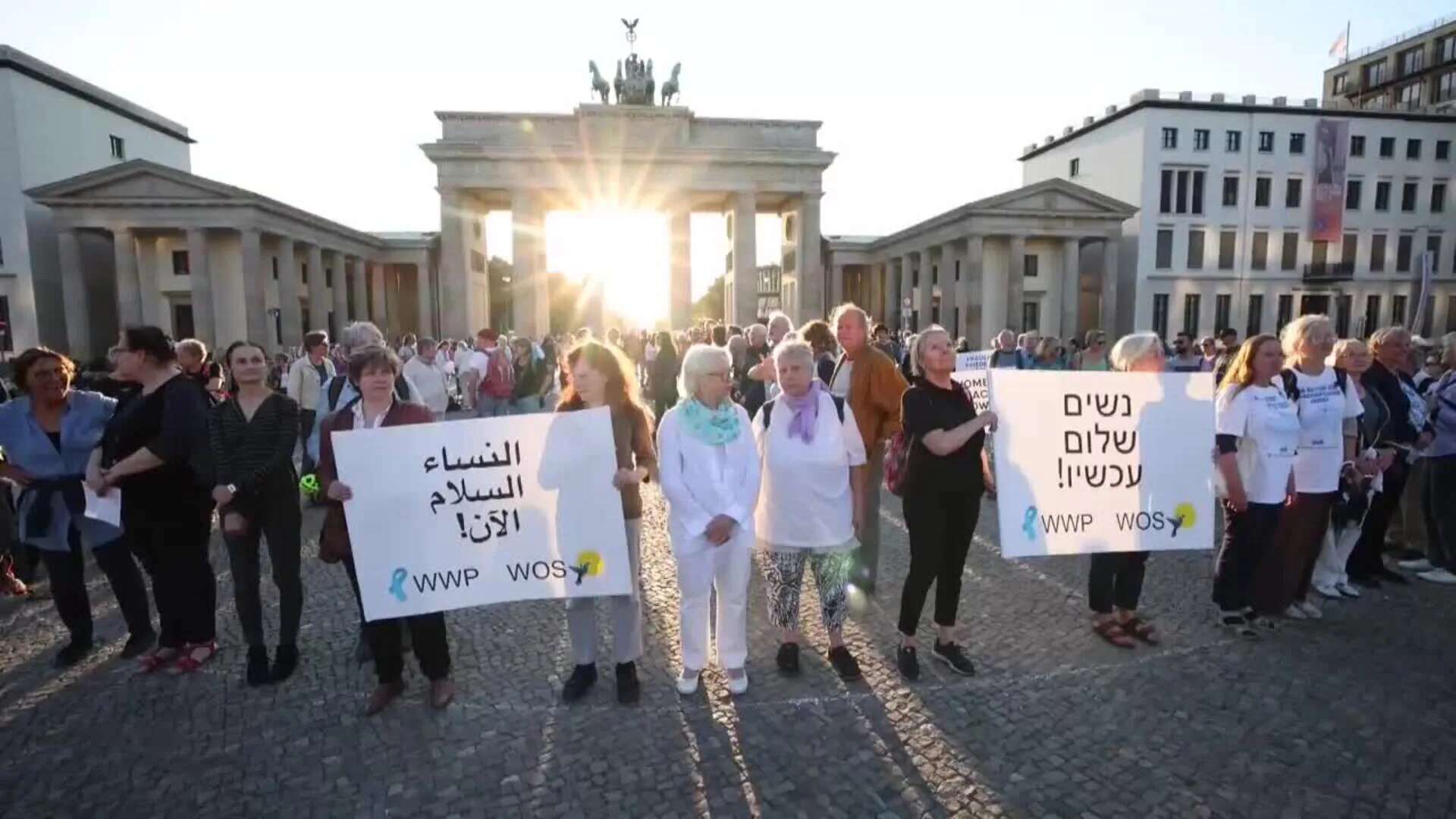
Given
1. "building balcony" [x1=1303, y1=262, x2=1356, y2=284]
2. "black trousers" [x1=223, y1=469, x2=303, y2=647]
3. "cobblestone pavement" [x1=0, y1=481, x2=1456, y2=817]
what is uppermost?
"building balcony" [x1=1303, y1=262, x2=1356, y2=284]

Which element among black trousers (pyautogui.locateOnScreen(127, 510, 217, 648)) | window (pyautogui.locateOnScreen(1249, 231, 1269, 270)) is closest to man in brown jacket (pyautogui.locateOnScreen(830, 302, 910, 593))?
black trousers (pyautogui.locateOnScreen(127, 510, 217, 648))

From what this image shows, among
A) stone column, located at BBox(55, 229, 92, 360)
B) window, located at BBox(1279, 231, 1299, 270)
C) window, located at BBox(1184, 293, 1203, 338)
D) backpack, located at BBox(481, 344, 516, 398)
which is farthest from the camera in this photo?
window, located at BBox(1279, 231, 1299, 270)

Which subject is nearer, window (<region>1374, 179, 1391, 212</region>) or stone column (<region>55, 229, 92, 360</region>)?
stone column (<region>55, 229, 92, 360</region>)

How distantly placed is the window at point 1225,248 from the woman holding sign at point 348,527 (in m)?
56.7

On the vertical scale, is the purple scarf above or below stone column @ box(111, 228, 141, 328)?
below

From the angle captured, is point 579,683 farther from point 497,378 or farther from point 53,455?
point 497,378

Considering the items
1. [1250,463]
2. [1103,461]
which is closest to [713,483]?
[1103,461]

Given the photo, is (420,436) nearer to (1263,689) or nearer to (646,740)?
(646,740)

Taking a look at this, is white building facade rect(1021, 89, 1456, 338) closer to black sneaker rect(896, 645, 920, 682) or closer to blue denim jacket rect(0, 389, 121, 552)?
black sneaker rect(896, 645, 920, 682)

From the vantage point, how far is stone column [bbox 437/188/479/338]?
43688 mm

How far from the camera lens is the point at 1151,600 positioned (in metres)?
5.82

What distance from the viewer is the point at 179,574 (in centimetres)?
471

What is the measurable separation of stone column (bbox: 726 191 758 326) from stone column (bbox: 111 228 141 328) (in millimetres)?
30404

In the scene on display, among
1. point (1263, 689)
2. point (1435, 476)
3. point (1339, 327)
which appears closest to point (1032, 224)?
point (1339, 327)
